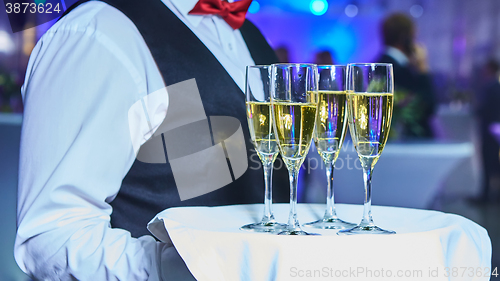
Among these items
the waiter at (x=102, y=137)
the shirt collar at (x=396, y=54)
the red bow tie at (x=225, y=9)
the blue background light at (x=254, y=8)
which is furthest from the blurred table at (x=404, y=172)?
the blue background light at (x=254, y=8)

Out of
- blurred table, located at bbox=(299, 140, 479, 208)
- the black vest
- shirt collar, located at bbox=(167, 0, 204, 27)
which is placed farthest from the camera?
blurred table, located at bbox=(299, 140, 479, 208)

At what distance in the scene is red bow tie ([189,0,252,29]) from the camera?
1.45 meters

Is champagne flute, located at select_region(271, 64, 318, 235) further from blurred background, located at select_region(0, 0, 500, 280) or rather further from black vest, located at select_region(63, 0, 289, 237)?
blurred background, located at select_region(0, 0, 500, 280)

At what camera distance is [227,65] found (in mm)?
1408

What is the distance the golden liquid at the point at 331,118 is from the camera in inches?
36.8

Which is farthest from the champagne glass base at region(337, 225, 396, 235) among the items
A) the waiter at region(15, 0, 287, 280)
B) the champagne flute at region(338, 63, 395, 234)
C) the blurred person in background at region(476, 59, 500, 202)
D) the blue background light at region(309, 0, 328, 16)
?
the blue background light at region(309, 0, 328, 16)

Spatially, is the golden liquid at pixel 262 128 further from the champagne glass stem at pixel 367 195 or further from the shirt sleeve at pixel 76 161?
the shirt sleeve at pixel 76 161

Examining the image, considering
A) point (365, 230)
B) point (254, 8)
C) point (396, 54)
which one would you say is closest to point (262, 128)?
point (365, 230)

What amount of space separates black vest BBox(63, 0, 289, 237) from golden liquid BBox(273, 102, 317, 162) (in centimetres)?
51

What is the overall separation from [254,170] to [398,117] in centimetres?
331

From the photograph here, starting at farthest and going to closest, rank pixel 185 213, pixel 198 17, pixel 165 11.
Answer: pixel 198 17, pixel 165 11, pixel 185 213

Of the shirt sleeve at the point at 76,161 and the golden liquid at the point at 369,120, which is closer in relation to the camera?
the golden liquid at the point at 369,120

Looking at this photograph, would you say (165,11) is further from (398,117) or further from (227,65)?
(398,117)

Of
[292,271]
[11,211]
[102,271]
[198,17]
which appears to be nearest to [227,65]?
[198,17]
